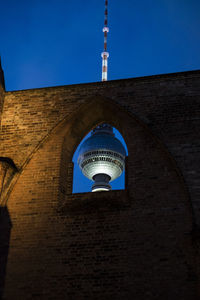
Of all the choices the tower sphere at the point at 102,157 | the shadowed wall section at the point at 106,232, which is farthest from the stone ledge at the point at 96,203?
the tower sphere at the point at 102,157

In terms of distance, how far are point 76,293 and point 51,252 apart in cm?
101

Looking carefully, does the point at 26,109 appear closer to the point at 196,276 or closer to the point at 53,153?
the point at 53,153

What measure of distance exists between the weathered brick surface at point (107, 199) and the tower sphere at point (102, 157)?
72.9 feet

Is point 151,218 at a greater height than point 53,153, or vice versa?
point 53,153

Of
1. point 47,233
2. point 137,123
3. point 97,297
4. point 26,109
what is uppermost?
point 26,109

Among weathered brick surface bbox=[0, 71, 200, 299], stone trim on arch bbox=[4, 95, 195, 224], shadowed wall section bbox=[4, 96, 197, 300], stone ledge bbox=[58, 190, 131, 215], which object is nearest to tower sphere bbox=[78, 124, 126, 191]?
stone trim on arch bbox=[4, 95, 195, 224]

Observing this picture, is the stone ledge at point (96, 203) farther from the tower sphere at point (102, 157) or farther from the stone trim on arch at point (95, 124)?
the tower sphere at point (102, 157)

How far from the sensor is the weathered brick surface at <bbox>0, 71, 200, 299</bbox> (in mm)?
8477

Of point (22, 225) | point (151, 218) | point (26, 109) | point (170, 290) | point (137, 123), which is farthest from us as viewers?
point (26, 109)

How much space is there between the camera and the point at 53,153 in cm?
1032

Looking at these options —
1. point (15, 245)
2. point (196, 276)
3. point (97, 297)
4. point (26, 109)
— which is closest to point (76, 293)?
point (97, 297)

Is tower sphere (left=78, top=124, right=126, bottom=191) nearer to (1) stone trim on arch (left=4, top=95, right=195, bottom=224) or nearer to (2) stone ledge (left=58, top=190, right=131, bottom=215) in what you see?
(1) stone trim on arch (left=4, top=95, right=195, bottom=224)

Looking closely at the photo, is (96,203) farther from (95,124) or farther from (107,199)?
(95,124)

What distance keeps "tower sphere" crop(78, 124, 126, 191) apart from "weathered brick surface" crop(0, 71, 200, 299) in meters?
22.2
